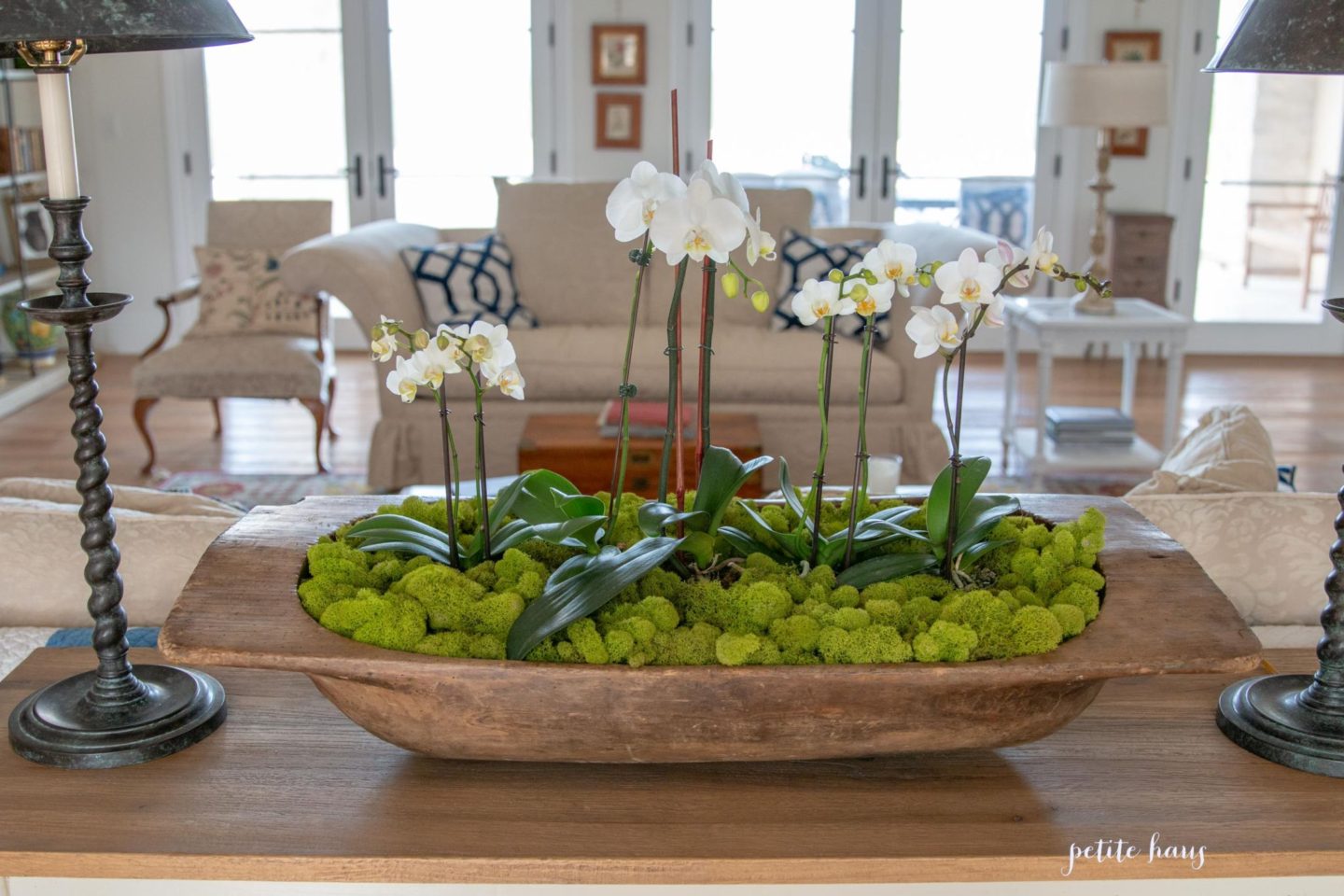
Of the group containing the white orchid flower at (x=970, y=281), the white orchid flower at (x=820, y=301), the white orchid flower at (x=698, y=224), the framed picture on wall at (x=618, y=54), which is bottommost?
the white orchid flower at (x=820, y=301)

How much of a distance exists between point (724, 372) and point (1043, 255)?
10.8 feet

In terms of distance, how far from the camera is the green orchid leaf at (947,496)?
4.20 feet

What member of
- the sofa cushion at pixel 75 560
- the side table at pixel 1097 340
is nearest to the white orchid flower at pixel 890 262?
the sofa cushion at pixel 75 560

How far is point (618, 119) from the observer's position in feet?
21.9

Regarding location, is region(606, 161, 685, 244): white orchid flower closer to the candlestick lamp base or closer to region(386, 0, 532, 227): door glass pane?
the candlestick lamp base

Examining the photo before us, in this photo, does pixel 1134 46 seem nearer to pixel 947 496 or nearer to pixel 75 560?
pixel 947 496

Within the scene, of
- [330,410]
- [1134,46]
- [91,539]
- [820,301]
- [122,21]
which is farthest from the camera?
[1134,46]

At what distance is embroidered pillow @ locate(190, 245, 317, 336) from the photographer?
489 cm

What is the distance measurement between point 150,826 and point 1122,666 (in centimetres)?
80

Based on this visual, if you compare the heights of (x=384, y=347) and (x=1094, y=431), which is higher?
(x=384, y=347)

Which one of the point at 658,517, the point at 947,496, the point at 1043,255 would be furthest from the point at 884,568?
the point at 1043,255

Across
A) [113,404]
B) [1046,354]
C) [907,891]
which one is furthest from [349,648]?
[113,404]

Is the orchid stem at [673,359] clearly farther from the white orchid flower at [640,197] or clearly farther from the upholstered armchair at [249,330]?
the upholstered armchair at [249,330]

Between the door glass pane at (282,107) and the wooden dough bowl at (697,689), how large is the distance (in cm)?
593
